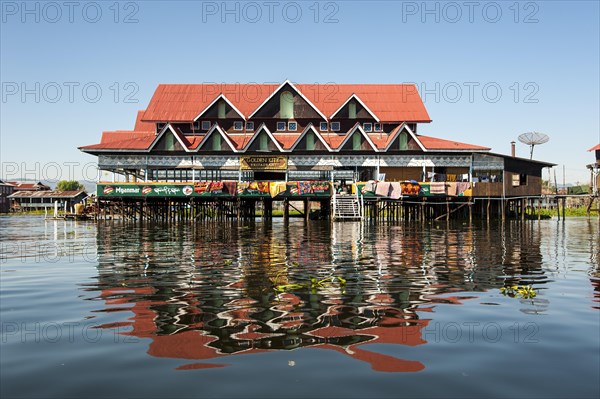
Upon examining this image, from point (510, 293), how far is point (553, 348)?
3.43 meters

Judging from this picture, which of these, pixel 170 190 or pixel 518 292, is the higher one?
pixel 170 190

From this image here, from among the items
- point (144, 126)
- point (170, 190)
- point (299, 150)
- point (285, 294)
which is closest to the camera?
point (285, 294)

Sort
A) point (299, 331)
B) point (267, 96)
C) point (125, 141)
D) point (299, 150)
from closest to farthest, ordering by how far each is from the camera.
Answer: point (299, 331) < point (299, 150) < point (125, 141) < point (267, 96)

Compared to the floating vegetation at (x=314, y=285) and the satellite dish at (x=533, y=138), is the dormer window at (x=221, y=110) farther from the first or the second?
the floating vegetation at (x=314, y=285)

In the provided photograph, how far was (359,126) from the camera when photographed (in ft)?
141

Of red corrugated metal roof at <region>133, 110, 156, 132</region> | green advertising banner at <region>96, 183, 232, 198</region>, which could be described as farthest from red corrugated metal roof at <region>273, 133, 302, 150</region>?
red corrugated metal roof at <region>133, 110, 156, 132</region>

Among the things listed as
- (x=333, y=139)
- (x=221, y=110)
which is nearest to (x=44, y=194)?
(x=221, y=110)

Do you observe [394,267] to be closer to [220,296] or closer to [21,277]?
[220,296]

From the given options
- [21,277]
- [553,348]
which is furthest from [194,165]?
[553,348]

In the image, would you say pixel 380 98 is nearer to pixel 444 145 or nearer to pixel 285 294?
pixel 444 145

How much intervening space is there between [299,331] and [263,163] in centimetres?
3712

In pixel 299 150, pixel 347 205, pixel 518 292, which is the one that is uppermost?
pixel 299 150

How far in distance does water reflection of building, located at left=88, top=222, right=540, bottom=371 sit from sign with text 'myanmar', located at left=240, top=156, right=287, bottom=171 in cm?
2546

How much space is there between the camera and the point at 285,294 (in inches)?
361
